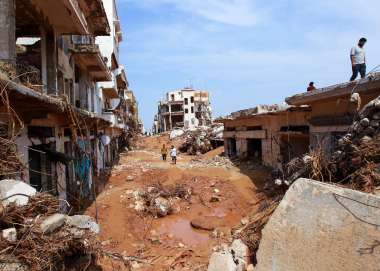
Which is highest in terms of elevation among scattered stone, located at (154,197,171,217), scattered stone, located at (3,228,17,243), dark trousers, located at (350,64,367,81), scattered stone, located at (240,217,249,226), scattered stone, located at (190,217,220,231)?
dark trousers, located at (350,64,367,81)

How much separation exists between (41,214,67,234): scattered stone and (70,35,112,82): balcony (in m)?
10.5

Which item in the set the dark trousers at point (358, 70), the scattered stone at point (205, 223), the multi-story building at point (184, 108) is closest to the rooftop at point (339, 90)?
the dark trousers at point (358, 70)

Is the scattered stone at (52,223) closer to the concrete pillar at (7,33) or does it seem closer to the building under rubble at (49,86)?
the building under rubble at (49,86)

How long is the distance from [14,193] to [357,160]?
5324 millimetres

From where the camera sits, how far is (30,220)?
4605mm

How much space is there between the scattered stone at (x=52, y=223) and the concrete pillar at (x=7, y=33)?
11.4ft

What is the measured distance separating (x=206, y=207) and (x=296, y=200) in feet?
30.5

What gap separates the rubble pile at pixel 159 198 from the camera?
13992mm

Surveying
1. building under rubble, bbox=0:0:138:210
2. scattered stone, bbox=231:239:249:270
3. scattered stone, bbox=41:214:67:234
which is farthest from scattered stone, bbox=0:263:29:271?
scattered stone, bbox=231:239:249:270

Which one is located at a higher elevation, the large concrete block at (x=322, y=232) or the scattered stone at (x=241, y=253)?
the large concrete block at (x=322, y=232)

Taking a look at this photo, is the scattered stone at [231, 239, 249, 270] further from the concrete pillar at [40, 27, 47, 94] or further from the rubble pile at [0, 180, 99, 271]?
the concrete pillar at [40, 27, 47, 94]

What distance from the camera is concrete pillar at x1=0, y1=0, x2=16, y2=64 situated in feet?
23.6

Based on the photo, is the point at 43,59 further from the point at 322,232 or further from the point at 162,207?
the point at 322,232

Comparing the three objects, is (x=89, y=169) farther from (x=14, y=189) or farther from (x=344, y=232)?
(x=344, y=232)
